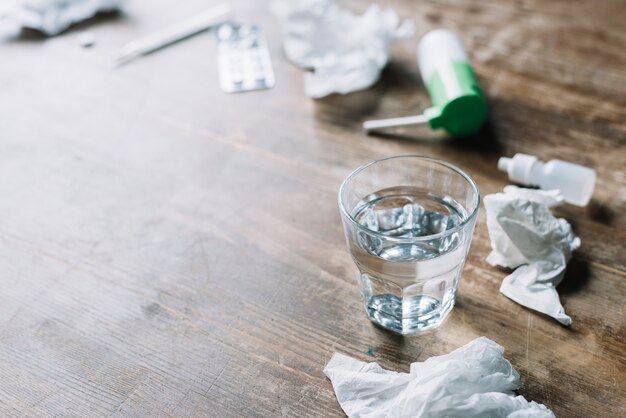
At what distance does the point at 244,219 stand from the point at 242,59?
0.37 m

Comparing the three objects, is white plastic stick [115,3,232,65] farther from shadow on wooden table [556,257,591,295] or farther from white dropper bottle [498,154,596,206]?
shadow on wooden table [556,257,591,295]

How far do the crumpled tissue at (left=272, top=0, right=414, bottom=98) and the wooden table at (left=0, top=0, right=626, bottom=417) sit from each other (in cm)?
3

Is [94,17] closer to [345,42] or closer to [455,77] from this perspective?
[345,42]

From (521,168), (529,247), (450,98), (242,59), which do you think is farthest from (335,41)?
(529,247)

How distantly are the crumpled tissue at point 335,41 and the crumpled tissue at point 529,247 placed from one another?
32 cm

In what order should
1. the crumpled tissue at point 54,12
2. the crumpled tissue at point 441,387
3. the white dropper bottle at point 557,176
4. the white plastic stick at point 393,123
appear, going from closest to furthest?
1. the crumpled tissue at point 441,387
2. the white dropper bottle at point 557,176
3. the white plastic stick at point 393,123
4. the crumpled tissue at point 54,12

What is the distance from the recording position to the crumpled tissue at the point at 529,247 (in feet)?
2.00

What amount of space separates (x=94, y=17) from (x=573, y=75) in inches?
30.5

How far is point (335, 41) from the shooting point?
100 centimetres

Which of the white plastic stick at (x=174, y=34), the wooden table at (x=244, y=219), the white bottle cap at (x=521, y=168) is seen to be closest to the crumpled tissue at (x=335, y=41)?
the wooden table at (x=244, y=219)

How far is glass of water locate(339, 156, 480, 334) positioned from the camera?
21.6 inches

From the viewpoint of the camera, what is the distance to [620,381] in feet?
1.75

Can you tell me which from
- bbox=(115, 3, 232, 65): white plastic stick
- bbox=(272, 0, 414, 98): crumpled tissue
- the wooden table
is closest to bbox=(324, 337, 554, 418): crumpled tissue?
the wooden table

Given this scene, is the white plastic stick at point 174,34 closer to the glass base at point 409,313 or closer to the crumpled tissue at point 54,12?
the crumpled tissue at point 54,12
